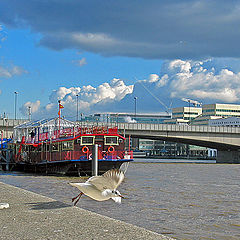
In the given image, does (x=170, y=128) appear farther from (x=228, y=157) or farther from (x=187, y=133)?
(x=228, y=157)

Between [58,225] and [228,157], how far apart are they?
101 meters

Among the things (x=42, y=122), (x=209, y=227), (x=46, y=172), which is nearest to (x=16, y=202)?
(x=209, y=227)

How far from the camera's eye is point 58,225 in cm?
1254

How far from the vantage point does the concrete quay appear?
11.3 m

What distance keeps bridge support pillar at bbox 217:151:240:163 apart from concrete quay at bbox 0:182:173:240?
313 ft

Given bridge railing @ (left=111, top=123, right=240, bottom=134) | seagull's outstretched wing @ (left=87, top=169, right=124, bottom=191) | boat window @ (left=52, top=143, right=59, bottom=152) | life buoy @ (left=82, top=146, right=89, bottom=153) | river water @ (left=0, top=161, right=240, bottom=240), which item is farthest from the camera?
bridge railing @ (left=111, top=123, right=240, bottom=134)

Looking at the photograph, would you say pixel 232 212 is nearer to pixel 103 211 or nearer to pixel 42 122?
pixel 103 211

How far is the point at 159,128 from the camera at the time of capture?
9000 cm

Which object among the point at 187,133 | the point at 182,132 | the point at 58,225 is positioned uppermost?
the point at 182,132

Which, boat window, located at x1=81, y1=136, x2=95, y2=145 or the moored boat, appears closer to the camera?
the moored boat

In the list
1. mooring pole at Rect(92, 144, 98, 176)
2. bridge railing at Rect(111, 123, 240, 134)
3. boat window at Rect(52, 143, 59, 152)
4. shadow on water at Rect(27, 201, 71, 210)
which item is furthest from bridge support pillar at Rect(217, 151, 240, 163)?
shadow on water at Rect(27, 201, 71, 210)

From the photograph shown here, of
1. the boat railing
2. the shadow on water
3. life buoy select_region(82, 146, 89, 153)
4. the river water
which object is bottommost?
the river water

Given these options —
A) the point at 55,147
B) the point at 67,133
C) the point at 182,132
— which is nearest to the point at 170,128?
the point at 182,132

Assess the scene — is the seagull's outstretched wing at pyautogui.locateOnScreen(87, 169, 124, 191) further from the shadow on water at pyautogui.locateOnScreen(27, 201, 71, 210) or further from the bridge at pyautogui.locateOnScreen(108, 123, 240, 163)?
the bridge at pyautogui.locateOnScreen(108, 123, 240, 163)
